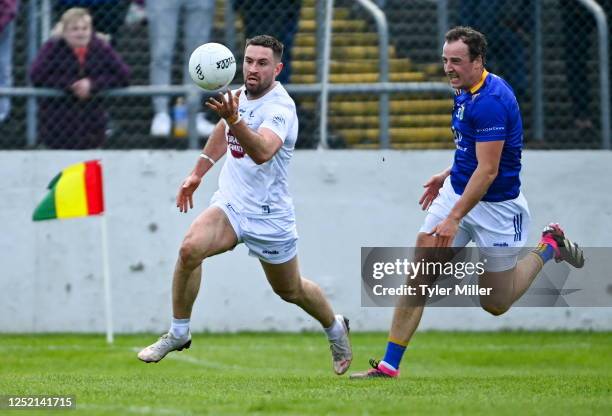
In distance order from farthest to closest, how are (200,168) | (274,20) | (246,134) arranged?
(274,20) → (200,168) → (246,134)

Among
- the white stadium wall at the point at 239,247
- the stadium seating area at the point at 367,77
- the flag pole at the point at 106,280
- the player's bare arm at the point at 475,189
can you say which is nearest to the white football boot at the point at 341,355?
the player's bare arm at the point at 475,189

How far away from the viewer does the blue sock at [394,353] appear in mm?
9016

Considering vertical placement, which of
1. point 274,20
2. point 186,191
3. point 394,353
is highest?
point 274,20

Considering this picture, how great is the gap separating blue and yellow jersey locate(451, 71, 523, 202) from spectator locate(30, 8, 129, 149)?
5.00m

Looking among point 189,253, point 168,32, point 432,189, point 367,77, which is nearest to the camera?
point 189,253

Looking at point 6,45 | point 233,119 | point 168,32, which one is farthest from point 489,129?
point 6,45

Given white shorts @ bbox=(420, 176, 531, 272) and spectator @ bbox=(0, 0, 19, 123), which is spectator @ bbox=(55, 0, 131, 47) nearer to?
spectator @ bbox=(0, 0, 19, 123)

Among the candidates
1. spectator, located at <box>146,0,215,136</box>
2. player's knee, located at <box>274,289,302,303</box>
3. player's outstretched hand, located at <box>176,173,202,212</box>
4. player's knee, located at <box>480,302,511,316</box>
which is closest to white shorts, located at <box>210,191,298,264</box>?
player's outstretched hand, located at <box>176,173,202,212</box>

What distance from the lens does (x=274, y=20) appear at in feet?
42.4

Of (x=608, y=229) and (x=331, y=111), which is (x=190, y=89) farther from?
(x=608, y=229)

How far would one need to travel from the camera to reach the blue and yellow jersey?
8547mm

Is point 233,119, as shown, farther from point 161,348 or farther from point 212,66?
point 161,348

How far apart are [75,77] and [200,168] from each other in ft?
14.2

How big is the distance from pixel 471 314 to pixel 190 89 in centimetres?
375
